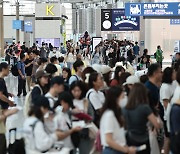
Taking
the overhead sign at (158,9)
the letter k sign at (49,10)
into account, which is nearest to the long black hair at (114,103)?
the overhead sign at (158,9)

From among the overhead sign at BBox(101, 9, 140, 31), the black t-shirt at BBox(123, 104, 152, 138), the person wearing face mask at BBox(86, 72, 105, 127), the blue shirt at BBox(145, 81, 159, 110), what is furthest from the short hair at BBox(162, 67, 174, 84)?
the overhead sign at BBox(101, 9, 140, 31)

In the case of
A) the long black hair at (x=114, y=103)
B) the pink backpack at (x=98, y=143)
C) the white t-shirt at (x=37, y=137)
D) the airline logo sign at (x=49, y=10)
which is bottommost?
the pink backpack at (x=98, y=143)

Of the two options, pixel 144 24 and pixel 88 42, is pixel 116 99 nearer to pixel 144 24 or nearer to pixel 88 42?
pixel 144 24

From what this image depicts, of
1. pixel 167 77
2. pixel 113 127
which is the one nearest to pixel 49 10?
pixel 167 77

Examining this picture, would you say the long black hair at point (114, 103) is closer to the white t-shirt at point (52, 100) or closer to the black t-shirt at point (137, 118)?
the black t-shirt at point (137, 118)

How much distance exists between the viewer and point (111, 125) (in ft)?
16.9

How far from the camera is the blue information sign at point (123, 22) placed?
30547 millimetres

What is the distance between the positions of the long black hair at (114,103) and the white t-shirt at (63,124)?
707mm

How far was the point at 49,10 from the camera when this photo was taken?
37.2 meters

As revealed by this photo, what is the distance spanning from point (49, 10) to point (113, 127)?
32522mm

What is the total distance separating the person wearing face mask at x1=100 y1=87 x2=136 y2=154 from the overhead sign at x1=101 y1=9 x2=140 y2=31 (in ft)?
82.3

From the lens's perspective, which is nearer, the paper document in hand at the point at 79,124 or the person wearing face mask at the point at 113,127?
the person wearing face mask at the point at 113,127

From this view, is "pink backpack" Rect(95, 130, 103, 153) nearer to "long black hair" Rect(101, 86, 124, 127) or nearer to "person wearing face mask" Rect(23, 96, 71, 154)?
"person wearing face mask" Rect(23, 96, 71, 154)

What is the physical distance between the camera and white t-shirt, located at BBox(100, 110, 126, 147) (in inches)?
203
